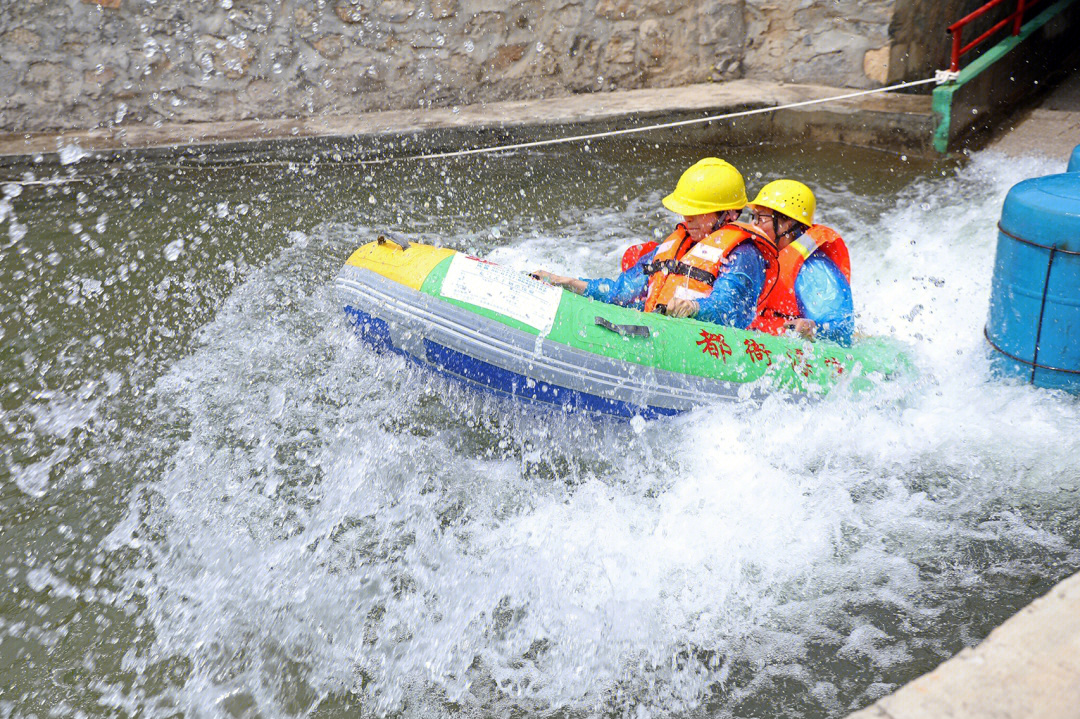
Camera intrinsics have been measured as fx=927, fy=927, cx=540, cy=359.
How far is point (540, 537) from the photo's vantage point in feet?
10.1

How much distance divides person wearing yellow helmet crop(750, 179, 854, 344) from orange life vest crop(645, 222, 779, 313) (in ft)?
0.21

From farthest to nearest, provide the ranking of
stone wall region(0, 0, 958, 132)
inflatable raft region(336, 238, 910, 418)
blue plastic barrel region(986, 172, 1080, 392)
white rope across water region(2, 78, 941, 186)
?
stone wall region(0, 0, 958, 132) < white rope across water region(2, 78, 941, 186) < inflatable raft region(336, 238, 910, 418) < blue plastic barrel region(986, 172, 1080, 392)

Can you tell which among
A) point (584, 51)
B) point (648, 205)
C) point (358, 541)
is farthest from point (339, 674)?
point (584, 51)

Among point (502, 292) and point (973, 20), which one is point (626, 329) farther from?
point (973, 20)

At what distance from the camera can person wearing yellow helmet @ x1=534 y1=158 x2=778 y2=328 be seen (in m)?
3.49

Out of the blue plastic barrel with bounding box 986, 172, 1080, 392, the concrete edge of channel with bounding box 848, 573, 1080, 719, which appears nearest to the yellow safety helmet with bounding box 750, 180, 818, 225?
the blue plastic barrel with bounding box 986, 172, 1080, 392

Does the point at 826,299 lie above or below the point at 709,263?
below

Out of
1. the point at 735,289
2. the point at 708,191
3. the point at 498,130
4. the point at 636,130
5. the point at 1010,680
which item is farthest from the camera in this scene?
the point at 498,130

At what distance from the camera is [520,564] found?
9.71ft

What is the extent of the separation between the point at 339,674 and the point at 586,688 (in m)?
0.69

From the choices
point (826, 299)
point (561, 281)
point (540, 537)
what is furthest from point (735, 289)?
point (540, 537)

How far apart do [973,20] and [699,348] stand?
17.3 feet

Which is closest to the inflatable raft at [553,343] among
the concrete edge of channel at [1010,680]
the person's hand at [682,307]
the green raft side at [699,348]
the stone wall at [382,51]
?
the green raft side at [699,348]

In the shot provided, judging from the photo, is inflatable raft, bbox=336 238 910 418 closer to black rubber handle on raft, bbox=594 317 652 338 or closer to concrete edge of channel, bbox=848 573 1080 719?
black rubber handle on raft, bbox=594 317 652 338
